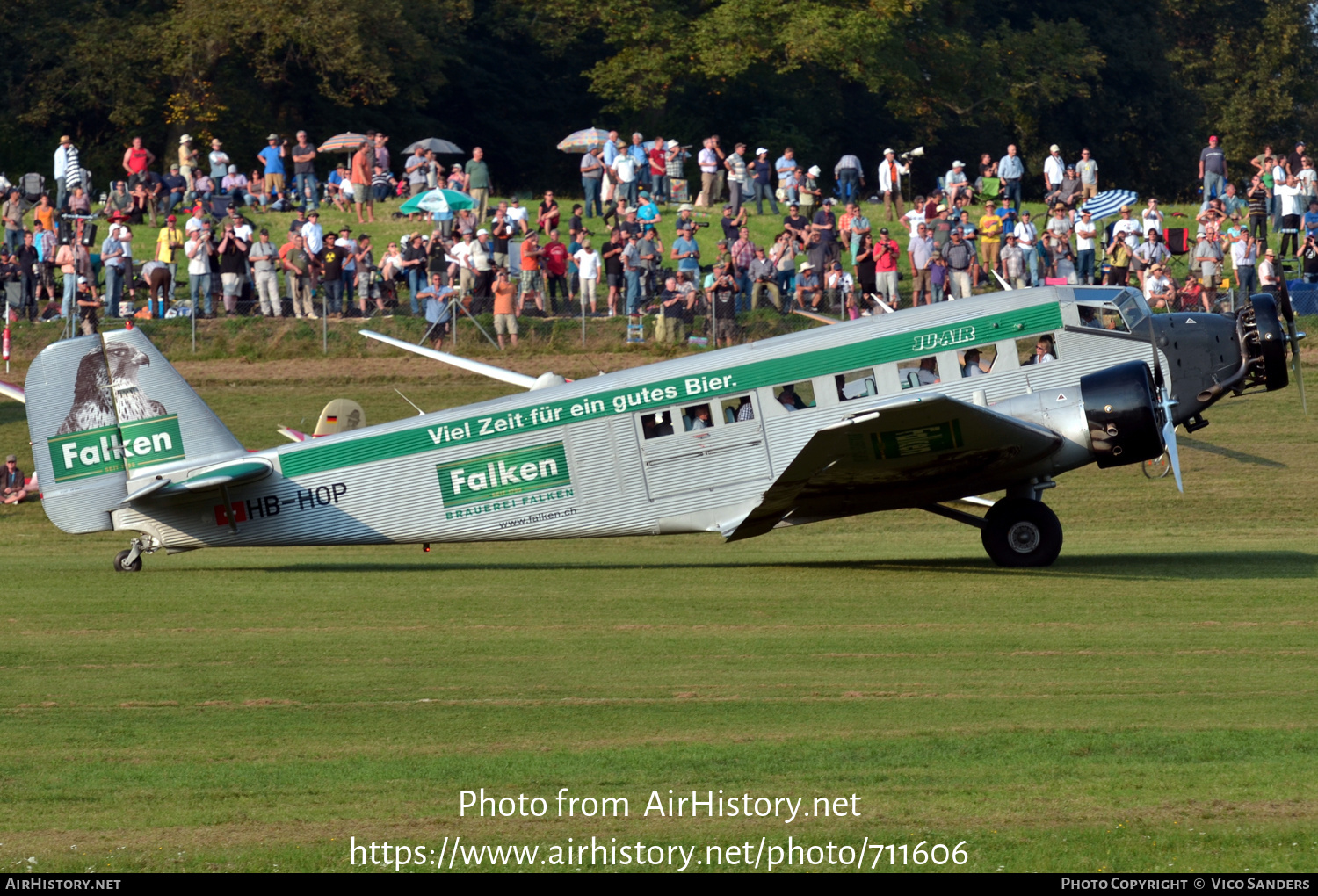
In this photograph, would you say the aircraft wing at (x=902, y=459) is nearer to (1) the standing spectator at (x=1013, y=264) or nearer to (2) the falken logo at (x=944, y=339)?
(2) the falken logo at (x=944, y=339)

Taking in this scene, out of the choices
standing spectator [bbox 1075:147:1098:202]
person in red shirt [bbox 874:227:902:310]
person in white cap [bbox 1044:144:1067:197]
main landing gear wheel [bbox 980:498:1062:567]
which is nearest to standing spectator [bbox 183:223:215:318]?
person in red shirt [bbox 874:227:902:310]

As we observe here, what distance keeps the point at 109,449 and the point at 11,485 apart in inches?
380

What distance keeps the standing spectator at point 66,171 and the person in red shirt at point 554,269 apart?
1376cm

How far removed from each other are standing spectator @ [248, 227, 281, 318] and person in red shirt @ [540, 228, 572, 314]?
6261 mm

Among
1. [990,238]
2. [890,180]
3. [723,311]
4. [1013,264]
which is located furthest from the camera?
[890,180]

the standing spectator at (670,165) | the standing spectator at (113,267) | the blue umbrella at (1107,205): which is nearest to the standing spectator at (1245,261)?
the blue umbrella at (1107,205)

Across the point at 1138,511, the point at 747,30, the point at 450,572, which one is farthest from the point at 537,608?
the point at 747,30

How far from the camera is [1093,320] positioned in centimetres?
1905

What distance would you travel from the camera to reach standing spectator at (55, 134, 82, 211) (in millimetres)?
42062

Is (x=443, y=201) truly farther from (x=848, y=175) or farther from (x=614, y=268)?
(x=848, y=175)

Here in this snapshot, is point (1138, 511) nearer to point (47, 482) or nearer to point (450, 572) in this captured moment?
point (450, 572)

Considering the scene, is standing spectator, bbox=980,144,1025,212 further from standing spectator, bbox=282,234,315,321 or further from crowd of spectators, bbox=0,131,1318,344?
standing spectator, bbox=282,234,315,321

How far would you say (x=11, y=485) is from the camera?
93.5 ft

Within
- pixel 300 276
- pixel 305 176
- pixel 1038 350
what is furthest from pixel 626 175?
pixel 1038 350
